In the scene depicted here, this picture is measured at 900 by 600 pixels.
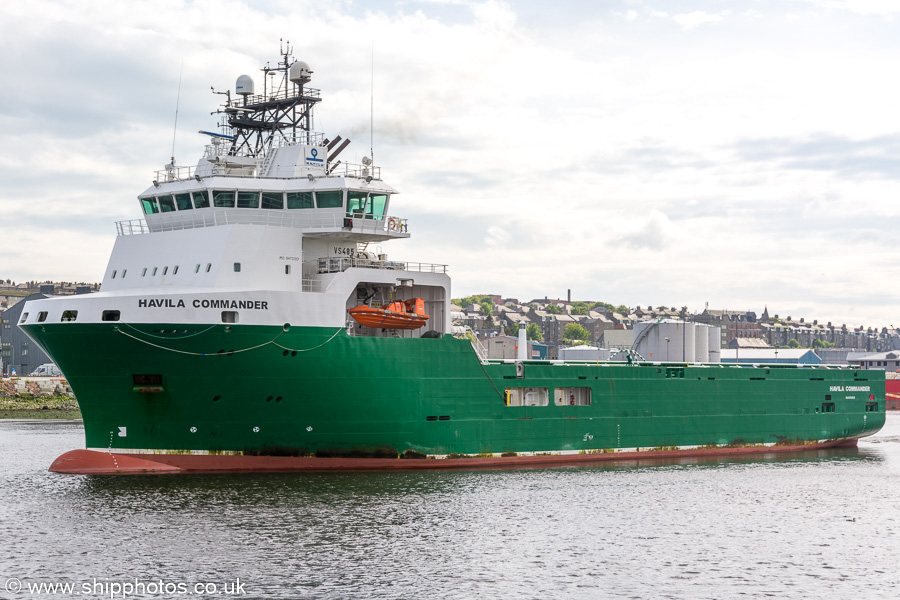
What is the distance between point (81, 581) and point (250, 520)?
5.50m

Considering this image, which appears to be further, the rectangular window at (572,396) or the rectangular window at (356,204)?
the rectangular window at (572,396)

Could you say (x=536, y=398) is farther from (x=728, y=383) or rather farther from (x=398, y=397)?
(x=728, y=383)

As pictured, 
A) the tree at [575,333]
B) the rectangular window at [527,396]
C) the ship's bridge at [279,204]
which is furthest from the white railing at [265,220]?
the tree at [575,333]

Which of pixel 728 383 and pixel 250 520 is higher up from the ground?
pixel 728 383

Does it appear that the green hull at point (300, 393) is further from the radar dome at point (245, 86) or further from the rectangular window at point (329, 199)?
the radar dome at point (245, 86)

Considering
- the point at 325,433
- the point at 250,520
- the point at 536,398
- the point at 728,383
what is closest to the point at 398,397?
the point at 325,433

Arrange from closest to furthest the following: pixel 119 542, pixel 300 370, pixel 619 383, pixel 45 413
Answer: pixel 119 542
pixel 300 370
pixel 619 383
pixel 45 413

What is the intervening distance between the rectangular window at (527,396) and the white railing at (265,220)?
7114 millimetres

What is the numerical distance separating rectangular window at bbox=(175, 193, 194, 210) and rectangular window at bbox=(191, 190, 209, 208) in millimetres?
215

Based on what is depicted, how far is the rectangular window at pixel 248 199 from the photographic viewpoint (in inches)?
1293

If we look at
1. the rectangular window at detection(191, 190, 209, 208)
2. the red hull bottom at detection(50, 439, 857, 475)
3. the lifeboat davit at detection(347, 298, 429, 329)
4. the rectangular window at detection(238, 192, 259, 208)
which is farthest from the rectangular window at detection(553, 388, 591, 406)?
the rectangular window at detection(191, 190, 209, 208)

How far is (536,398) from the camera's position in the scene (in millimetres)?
35594

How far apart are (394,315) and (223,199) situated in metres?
6.97

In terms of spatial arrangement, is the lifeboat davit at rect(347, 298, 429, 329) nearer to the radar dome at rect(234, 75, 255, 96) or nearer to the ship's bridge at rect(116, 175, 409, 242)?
the ship's bridge at rect(116, 175, 409, 242)
